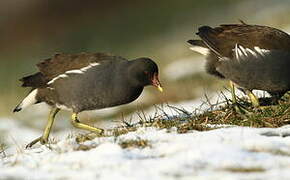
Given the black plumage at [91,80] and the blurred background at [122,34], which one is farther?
the blurred background at [122,34]

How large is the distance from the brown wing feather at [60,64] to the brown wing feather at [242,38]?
131 centimetres

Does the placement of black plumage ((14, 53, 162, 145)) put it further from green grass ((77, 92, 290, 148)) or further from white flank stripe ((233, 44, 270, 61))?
white flank stripe ((233, 44, 270, 61))

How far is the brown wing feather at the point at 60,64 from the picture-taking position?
8945 mm

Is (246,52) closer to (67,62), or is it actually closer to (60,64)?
(67,62)

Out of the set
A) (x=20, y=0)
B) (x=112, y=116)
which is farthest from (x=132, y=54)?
(x=20, y=0)

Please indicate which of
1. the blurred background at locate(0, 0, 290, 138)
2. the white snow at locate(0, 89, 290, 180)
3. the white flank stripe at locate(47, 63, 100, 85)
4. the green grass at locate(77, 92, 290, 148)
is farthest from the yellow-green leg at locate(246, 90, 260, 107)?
the blurred background at locate(0, 0, 290, 138)

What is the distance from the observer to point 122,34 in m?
27.4

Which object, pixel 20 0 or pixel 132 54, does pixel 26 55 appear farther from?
pixel 20 0

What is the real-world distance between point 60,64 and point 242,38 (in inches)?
96.2

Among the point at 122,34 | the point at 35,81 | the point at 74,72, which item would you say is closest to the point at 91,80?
the point at 74,72

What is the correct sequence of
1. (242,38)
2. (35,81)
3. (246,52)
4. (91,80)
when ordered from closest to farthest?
(91,80) < (246,52) < (242,38) < (35,81)

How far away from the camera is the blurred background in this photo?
1568 centimetres

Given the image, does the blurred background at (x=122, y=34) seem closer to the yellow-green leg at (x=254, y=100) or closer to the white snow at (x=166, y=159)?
the yellow-green leg at (x=254, y=100)

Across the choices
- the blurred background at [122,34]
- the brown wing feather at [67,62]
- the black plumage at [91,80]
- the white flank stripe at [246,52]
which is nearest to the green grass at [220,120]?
the black plumage at [91,80]
